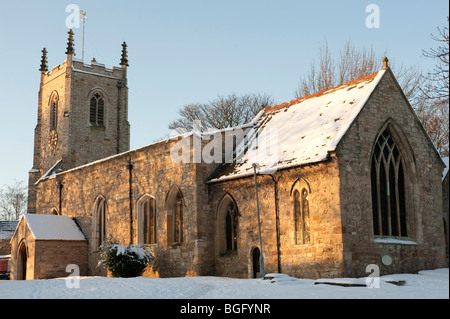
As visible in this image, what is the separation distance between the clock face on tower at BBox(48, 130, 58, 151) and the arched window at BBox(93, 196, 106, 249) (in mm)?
15754

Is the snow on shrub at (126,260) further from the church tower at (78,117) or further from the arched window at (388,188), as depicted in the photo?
the church tower at (78,117)

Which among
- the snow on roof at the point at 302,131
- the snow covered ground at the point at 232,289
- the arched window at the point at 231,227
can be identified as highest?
the snow on roof at the point at 302,131

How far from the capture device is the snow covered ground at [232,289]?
13289 mm

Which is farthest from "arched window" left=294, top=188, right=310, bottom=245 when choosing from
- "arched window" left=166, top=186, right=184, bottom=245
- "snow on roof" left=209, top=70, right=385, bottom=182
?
"arched window" left=166, top=186, right=184, bottom=245

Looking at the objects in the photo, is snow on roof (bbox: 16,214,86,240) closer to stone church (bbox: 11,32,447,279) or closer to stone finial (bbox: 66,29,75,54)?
stone church (bbox: 11,32,447,279)

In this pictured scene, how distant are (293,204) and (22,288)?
902 cm

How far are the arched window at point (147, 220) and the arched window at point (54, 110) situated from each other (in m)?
21.0

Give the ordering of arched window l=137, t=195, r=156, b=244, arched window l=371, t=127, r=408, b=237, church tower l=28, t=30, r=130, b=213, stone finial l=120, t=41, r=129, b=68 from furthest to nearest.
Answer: stone finial l=120, t=41, r=129, b=68 → church tower l=28, t=30, r=130, b=213 → arched window l=137, t=195, r=156, b=244 → arched window l=371, t=127, r=408, b=237

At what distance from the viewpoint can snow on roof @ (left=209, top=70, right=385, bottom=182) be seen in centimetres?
1816

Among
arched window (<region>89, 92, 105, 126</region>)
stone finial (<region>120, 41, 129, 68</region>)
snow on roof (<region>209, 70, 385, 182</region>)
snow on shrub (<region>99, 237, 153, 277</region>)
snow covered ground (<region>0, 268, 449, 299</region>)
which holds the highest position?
stone finial (<region>120, 41, 129, 68</region>)

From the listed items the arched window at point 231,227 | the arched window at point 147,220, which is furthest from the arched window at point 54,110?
the arched window at point 231,227

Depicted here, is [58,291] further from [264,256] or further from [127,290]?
[264,256]

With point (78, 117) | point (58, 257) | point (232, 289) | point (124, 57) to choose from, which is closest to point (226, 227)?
point (232, 289)
